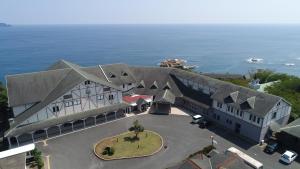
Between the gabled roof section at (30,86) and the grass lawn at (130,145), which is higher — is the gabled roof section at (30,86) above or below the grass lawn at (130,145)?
Answer: above

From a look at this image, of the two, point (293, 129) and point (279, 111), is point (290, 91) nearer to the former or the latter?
point (279, 111)

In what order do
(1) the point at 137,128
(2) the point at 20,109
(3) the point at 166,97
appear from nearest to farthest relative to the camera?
(1) the point at 137,128, (2) the point at 20,109, (3) the point at 166,97

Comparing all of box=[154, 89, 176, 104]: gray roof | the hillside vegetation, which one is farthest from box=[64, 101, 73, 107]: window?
the hillside vegetation

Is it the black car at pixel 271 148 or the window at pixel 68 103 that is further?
the window at pixel 68 103

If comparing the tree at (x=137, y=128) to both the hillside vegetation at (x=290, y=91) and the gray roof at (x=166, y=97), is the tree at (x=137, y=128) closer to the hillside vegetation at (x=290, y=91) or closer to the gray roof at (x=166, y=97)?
the gray roof at (x=166, y=97)

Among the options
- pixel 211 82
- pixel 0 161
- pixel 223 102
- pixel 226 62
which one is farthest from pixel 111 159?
pixel 226 62

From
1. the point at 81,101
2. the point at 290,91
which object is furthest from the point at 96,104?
the point at 290,91

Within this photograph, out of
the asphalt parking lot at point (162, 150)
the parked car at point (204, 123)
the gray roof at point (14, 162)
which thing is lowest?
the asphalt parking lot at point (162, 150)

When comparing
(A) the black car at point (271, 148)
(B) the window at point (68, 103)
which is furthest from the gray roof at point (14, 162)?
(A) the black car at point (271, 148)
